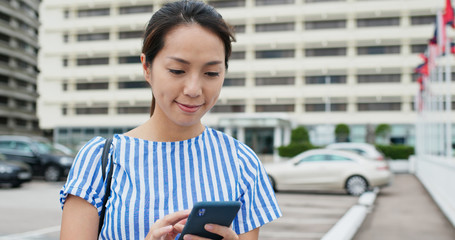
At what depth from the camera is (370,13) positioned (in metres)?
48.2

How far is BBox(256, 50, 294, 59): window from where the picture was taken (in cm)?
5045

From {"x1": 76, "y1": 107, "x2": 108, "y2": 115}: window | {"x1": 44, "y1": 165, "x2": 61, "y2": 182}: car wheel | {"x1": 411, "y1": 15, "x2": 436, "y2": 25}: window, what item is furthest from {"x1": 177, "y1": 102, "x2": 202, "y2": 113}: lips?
{"x1": 76, "y1": 107, "x2": 108, "y2": 115}: window

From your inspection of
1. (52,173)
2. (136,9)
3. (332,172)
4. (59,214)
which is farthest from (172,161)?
(136,9)

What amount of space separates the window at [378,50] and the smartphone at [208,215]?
49796 mm

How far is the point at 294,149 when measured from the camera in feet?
116

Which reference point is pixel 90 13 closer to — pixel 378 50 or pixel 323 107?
pixel 323 107

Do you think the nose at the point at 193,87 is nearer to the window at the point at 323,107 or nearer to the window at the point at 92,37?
the window at the point at 323,107

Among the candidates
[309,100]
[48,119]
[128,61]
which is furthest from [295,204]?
[48,119]

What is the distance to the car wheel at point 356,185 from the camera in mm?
15367

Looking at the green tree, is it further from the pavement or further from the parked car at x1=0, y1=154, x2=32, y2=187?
the parked car at x1=0, y1=154, x2=32, y2=187

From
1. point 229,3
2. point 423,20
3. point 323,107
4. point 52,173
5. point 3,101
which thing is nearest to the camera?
point 52,173

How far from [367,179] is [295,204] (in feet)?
11.3

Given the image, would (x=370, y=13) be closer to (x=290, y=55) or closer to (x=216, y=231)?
(x=290, y=55)

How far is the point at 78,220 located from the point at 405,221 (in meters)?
9.40
